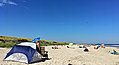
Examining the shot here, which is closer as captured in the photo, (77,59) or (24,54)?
(24,54)

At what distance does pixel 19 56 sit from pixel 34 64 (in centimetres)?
162

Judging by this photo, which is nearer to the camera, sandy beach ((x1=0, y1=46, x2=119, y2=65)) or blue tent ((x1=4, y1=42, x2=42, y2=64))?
blue tent ((x1=4, y1=42, x2=42, y2=64))

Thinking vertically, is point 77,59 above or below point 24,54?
below

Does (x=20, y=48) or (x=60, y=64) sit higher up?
(x=20, y=48)

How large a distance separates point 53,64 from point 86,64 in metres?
2.46

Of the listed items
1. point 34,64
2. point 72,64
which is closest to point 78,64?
point 72,64

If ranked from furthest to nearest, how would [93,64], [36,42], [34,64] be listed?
[36,42] < [93,64] < [34,64]

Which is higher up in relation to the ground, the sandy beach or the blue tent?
the blue tent

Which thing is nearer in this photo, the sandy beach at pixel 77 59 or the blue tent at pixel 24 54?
the blue tent at pixel 24 54

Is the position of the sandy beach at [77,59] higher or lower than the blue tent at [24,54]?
lower

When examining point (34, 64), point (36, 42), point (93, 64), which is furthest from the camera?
point (36, 42)

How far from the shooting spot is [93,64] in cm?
1402

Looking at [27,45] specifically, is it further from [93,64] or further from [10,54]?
[93,64]

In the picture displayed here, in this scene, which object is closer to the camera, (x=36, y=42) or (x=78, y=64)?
(x=78, y=64)
